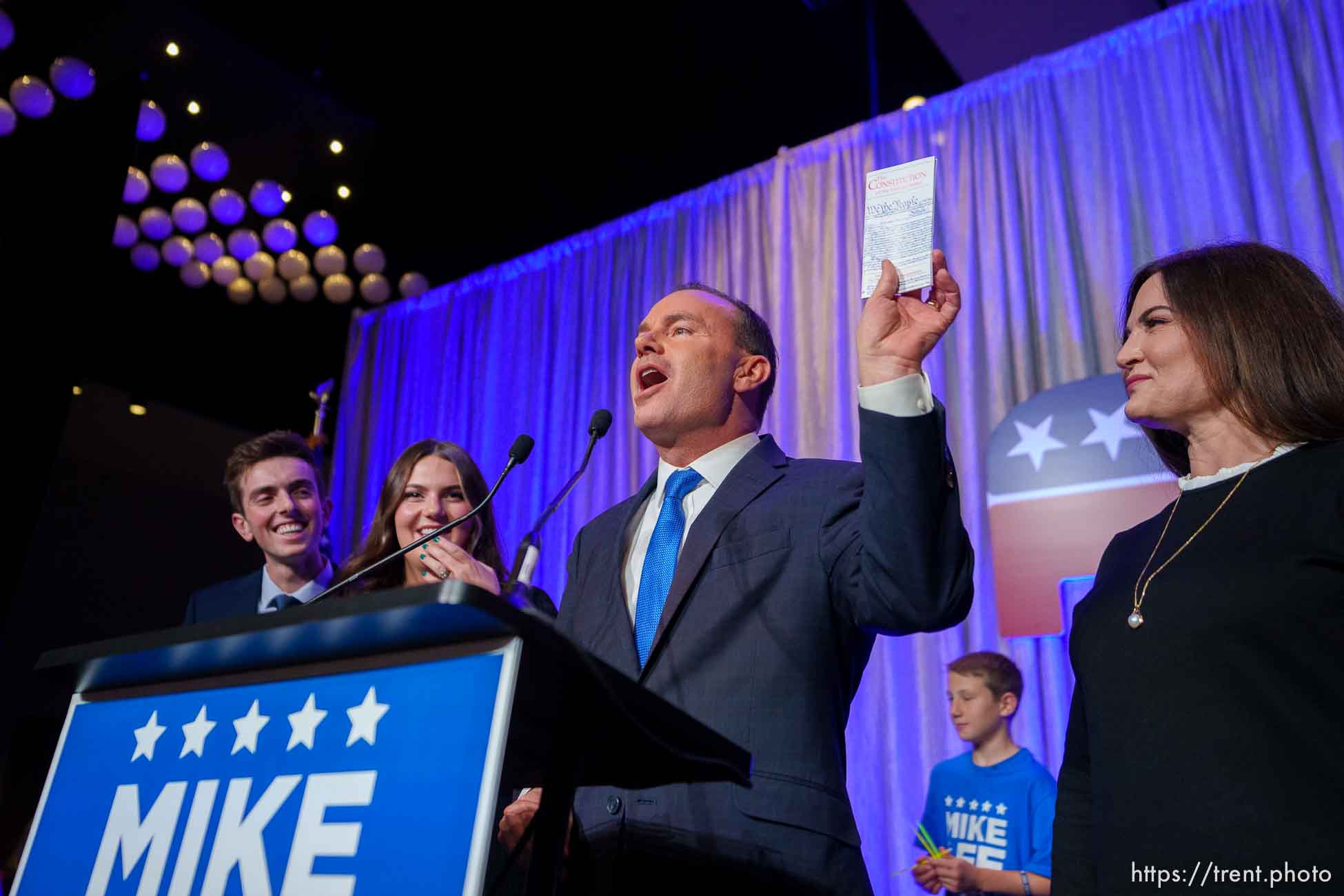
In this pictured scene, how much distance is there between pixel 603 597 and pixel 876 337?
0.59 meters

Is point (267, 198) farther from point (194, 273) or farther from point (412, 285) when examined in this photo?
point (412, 285)

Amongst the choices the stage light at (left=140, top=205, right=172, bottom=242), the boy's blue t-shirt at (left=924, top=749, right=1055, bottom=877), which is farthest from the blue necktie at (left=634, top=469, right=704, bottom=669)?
the stage light at (left=140, top=205, right=172, bottom=242)

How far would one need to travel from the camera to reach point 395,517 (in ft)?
8.41

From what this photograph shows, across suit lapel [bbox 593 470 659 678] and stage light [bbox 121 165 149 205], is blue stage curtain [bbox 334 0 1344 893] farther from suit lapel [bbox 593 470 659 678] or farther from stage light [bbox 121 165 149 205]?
suit lapel [bbox 593 470 659 678]

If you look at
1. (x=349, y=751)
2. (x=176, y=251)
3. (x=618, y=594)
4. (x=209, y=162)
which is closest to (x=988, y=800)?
(x=618, y=594)

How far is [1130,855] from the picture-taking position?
1258mm

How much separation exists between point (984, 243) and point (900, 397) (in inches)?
124

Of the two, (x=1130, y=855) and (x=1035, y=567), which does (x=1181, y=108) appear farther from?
(x=1130, y=855)

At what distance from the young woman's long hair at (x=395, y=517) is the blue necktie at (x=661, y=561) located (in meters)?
0.84

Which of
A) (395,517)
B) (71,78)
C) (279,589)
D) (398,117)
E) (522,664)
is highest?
(398,117)

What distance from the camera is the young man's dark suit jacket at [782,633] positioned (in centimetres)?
128

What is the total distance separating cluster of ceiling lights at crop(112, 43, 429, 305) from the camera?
4.70 metres

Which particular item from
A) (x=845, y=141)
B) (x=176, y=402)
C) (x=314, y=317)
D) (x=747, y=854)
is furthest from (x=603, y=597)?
(x=314, y=317)

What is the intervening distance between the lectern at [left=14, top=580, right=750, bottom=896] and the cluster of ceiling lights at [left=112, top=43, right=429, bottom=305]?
4.05 meters
